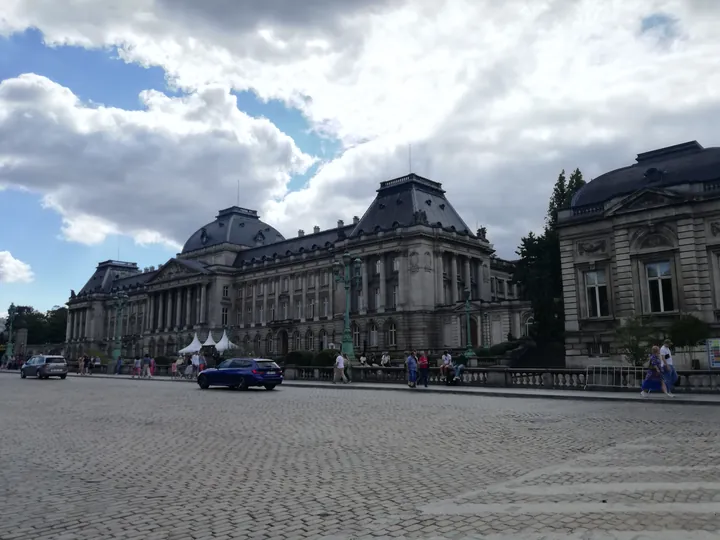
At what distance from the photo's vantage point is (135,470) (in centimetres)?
908

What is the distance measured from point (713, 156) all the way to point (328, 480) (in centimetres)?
3483

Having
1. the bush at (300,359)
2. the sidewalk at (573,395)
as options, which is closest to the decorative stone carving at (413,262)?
the bush at (300,359)

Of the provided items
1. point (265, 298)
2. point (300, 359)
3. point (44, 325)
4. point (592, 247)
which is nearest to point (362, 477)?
point (592, 247)

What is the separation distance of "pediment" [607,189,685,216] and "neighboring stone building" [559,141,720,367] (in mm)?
51

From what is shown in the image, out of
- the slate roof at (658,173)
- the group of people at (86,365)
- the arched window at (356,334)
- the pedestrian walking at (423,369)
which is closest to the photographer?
the pedestrian walking at (423,369)

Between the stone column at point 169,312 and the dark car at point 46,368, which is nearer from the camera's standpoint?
the dark car at point 46,368

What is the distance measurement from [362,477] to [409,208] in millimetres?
69660

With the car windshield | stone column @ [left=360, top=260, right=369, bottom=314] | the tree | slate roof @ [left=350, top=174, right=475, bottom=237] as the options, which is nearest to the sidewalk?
the car windshield

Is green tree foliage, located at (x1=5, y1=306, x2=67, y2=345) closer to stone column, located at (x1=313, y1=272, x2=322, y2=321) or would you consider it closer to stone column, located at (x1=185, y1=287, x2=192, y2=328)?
stone column, located at (x1=185, y1=287, x2=192, y2=328)

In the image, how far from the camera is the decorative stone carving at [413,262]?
7225 cm

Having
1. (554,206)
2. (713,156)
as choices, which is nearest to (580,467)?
(713,156)

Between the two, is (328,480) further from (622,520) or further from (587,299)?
(587,299)

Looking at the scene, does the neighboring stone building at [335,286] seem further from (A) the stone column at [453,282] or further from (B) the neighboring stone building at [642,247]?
(B) the neighboring stone building at [642,247]

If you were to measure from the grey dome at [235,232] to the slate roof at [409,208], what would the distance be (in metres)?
32.6
